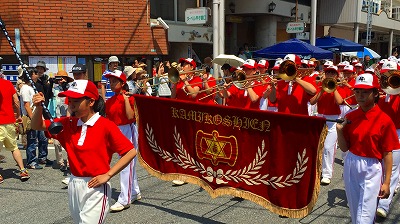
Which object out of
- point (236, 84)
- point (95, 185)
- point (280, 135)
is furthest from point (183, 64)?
point (95, 185)

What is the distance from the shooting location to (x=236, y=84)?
651 centimetres

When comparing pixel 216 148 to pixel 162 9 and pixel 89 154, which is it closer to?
pixel 89 154

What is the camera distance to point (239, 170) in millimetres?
4777

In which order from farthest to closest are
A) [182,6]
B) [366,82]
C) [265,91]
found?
[182,6] → [265,91] → [366,82]

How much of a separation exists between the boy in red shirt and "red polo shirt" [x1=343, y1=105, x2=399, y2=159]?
2.11 metres

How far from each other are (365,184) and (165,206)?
9.38 feet

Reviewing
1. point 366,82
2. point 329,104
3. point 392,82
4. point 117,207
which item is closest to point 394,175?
point 392,82

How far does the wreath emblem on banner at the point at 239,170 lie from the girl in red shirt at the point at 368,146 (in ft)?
1.65

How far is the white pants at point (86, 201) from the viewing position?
3.53 meters

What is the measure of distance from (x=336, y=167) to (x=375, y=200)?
4.30m

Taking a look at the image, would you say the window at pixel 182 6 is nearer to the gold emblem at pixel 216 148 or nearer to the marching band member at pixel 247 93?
the marching band member at pixel 247 93

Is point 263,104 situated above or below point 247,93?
below

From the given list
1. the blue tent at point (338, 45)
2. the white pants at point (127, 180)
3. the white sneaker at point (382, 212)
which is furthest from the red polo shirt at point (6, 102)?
the blue tent at point (338, 45)

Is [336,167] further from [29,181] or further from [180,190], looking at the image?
[29,181]
